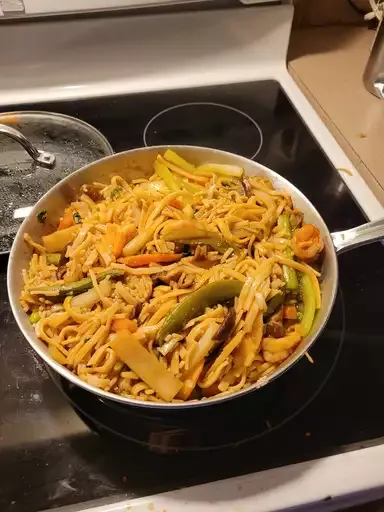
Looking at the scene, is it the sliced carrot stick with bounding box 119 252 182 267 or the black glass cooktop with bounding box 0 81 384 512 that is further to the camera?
the sliced carrot stick with bounding box 119 252 182 267

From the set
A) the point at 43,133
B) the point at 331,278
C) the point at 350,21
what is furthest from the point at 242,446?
the point at 350,21

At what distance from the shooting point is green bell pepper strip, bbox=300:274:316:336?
757mm

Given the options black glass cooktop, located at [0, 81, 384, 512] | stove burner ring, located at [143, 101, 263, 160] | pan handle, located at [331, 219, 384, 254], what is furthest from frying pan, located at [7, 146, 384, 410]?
stove burner ring, located at [143, 101, 263, 160]

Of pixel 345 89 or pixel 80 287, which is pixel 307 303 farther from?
pixel 345 89

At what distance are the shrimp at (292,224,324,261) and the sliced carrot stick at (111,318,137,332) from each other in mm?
284

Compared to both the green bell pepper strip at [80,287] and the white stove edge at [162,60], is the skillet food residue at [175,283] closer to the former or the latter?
the green bell pepper strip at [80,287]

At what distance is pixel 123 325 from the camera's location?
2.39 ft

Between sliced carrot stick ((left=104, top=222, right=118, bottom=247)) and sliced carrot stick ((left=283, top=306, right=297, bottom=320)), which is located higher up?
sliced carrot stick ((left=104, top=222, right=118, bottom=247))

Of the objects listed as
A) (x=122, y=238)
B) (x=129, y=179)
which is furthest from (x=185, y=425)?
(x=129, y=179)

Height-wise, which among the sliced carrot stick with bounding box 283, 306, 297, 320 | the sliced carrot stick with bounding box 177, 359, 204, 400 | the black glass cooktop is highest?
the sliced carrot stick with bounding box 283, 306, 297, 320

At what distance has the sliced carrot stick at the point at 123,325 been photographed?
73 centimetres

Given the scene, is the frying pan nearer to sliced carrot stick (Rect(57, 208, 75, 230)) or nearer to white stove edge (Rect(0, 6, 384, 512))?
sliced carrot stick (Rect(57, 208, 75, 230))

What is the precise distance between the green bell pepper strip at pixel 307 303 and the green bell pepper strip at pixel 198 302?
11 cm

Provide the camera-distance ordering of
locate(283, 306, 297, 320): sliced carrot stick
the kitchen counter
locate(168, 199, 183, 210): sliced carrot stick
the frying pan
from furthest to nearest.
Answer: the kitchen counter → locate(168, 199, 183, 210): sliced carrot stick → locate(283, 306, 297, 320): sliced carrot stick → the frying pan
